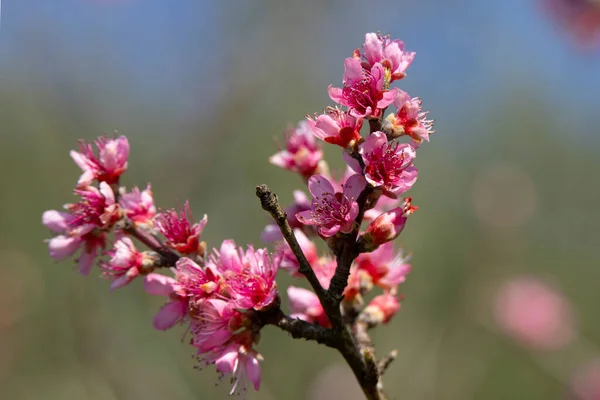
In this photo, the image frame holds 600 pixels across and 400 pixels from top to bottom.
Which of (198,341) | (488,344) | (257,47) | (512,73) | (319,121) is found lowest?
(488,344)

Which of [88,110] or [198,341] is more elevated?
[88,110]

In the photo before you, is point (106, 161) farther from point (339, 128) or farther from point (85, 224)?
point (339, 128)

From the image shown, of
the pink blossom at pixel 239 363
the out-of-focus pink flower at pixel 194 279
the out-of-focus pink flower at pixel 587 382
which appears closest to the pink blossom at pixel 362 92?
the out-of-focus pink flower at pixel 194 279

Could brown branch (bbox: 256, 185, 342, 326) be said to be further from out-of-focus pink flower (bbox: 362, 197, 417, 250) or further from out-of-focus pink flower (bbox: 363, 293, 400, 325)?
out-of-focus pink flower (bbox: 363, 293, 400, 325)

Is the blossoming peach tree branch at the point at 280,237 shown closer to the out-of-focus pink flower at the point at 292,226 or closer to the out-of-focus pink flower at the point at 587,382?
the out-of-focus pink flower at the point at 292,226

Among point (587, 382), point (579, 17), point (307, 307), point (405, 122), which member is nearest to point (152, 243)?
point (307, 307)

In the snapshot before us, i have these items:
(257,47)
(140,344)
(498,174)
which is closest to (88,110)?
(257,47)

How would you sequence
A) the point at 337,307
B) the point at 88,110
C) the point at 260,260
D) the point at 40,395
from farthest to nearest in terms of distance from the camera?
the point at 88,110, the point at 40,395, the point at 260,260, the point at 337,307

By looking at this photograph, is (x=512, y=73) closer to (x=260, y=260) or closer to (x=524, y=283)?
(x=524, y=283)
